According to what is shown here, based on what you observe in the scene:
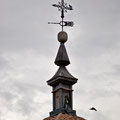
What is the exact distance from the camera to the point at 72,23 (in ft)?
239

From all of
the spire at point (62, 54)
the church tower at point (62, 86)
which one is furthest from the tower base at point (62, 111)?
the spire at point (62, 54)

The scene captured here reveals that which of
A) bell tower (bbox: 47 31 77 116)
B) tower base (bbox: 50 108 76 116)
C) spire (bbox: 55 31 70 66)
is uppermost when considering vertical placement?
spire (bbox: 55 31 70 66)

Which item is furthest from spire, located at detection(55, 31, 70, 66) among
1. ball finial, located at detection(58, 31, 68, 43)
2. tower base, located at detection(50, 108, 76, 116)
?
tower base, located at detection(50, 108, 76, 116)

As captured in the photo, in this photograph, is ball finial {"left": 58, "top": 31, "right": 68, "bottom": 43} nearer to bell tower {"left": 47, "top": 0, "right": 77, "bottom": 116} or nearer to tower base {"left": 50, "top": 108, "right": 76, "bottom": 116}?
bell tower {"left": 47, "top": 0, "right": 77, "bottom": 116}

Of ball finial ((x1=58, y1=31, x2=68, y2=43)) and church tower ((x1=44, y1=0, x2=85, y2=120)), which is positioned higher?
ball finial ((x1=58, y1=31, x2=68, y2=43))

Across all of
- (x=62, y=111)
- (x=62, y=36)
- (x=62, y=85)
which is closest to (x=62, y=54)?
(x=62, y=36)

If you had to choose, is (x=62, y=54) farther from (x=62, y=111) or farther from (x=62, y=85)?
(x=62, y=111)

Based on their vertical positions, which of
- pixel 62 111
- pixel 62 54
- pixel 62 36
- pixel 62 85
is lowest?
pixel 62 111

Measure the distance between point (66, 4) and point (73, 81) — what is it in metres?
9.26

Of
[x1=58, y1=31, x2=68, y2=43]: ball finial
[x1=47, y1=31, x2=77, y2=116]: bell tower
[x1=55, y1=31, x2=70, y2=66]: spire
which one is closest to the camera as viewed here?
[x1=47, y1=31, x2=77, y2=116]: bell tower

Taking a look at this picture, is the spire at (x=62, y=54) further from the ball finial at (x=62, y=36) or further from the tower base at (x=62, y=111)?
the tower base at (x=62, y=111)

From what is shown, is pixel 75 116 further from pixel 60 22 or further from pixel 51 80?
pixel 60 22

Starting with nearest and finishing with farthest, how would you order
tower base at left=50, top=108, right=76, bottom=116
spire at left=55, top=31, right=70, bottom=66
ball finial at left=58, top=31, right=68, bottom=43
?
1. tower base at left=50, top=108, right=76, bottom=116
2. spire at left=55, top=31, right=70, bottom=66
3. ball finial at left=58, top=31, right=68, bottom=43

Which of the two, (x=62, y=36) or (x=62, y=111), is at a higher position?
(x=62, y=36)
